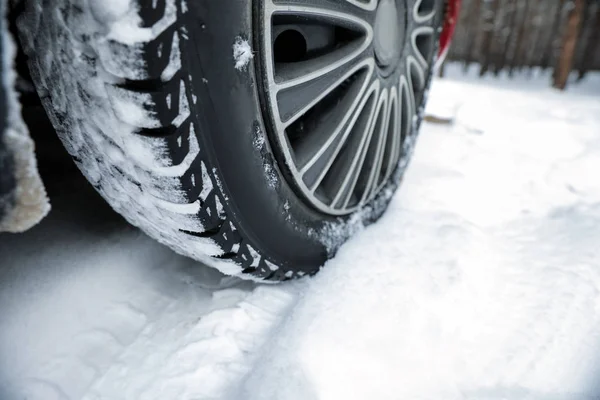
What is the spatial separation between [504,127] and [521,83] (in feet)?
6.18

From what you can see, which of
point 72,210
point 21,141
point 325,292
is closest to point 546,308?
point 325,292

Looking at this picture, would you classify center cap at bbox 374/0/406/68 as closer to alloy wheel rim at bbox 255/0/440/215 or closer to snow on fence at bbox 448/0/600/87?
alloy wheel rim at bbox 255/0/440/215

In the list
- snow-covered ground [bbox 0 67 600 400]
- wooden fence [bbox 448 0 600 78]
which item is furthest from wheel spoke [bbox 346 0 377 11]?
wooden fence [bbox 448 0 600 78]

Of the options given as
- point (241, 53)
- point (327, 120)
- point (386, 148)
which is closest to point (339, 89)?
point (327, 120)

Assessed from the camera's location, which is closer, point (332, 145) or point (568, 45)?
point (332, 145)

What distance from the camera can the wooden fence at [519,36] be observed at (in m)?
3.16

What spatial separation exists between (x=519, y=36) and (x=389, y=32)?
3.24 meters

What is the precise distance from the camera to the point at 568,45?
2871 millimetres

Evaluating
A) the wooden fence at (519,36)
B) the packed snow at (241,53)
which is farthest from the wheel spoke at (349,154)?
the wooden fence at (519,36)

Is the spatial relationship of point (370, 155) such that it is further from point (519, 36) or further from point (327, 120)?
point (519, 36)

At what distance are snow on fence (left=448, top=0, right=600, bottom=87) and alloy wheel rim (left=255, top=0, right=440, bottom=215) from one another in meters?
2.67

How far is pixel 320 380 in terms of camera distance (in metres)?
0.63

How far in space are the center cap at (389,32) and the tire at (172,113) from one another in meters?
0.35

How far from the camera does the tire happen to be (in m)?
0.43
